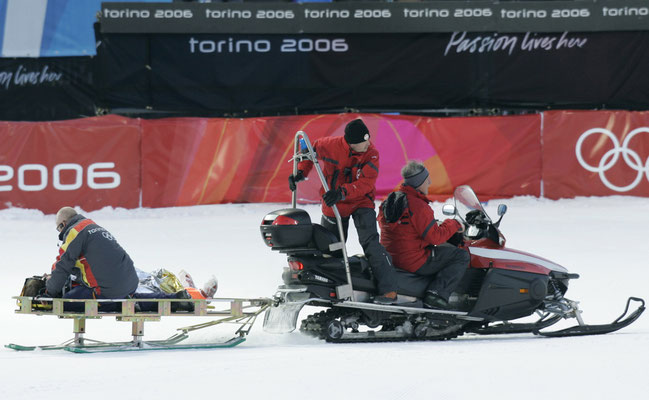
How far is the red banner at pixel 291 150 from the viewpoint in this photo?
1694 cm

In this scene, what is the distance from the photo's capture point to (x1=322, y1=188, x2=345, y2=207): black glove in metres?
7.62

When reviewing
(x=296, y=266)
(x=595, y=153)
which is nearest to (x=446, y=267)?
(x=296, y=266)

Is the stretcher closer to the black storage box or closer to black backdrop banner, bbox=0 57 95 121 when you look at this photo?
the black storage box

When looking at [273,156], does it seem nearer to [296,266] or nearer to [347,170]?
[347,170]

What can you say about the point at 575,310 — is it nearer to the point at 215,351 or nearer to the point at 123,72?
the point at 215,351

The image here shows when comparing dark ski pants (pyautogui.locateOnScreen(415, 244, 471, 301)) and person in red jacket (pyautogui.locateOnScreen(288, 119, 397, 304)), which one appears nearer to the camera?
person in red jacket (pyautogui.locateOnScreen(288, 119, 397, 304))

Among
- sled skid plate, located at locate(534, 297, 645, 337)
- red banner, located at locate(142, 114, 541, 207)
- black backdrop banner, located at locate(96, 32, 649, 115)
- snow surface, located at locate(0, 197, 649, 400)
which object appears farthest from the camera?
black backdrop banner, located at locate(96, 32, 649, 115)

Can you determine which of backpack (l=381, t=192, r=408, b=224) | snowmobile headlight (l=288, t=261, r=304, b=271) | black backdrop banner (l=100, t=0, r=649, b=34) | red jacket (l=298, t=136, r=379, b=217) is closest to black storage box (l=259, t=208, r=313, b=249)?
snowmobile headlight (l=288, t=261, r=304, b=271)

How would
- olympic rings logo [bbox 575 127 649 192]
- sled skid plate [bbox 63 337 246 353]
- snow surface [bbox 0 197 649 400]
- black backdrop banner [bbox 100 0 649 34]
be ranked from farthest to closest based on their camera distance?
black backdrop banner [bbox 100 0 649 34] → olympic rings logo [bbox 575 127 649 192] → sled skid plate [bbox 63 337 246 353] → snow surface [bbox 0 197 649 400]

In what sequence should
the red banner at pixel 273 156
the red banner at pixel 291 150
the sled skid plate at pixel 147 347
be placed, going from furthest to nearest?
the red banner at pixel 291 150 < the red banner at pixel 273 156 < the sled skid plate at pixel 147 347

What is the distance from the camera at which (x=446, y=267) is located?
809 cm

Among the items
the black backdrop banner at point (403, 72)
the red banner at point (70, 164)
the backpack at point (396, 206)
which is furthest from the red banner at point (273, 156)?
the backpack at point (396, 206)

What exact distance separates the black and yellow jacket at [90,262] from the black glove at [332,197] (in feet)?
5.16

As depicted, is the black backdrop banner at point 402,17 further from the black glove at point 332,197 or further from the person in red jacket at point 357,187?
the black glove at point 332,197
